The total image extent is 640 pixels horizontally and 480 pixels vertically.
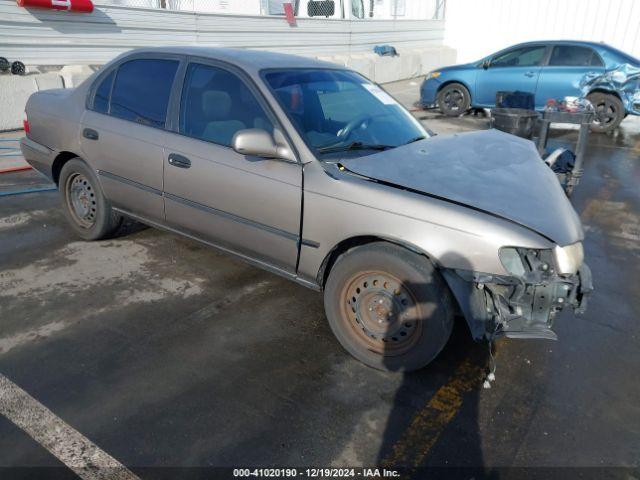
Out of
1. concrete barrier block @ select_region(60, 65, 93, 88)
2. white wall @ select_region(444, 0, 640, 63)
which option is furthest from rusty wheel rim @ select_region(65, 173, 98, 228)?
white wall @ select_region(444, 0, 640, 63)

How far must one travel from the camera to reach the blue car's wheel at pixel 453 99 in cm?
1170

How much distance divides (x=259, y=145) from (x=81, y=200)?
240cm

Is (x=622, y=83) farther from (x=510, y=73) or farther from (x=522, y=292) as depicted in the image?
(x=522, y=292)

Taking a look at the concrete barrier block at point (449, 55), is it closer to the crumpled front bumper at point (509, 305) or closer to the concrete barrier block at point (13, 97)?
the concrete barrier block at point (13, 97)

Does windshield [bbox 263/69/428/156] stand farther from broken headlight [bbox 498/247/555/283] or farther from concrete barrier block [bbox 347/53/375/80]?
concrete barrier block [bbox 347/53/375/80]

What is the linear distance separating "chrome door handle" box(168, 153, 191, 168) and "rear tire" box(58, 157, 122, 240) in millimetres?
1067

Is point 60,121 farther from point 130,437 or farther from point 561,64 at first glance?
point 561,64

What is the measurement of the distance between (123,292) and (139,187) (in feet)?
2.69

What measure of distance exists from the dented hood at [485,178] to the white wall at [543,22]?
55.2ft

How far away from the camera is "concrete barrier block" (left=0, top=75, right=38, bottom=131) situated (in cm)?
842

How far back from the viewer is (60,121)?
174 inches

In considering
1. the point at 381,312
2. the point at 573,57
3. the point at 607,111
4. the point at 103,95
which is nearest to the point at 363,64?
the point at 573,57

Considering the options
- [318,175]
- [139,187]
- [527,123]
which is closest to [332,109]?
[318,175]

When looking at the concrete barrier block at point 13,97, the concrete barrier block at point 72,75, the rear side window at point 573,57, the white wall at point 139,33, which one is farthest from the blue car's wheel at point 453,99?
the concrete barrier block at point 13,97
